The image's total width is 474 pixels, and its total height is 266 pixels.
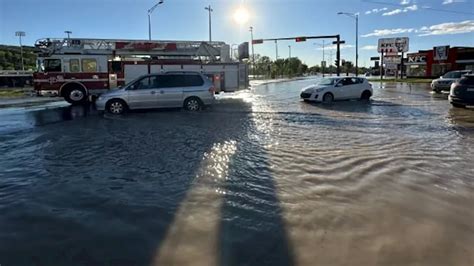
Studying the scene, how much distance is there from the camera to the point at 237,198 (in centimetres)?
543

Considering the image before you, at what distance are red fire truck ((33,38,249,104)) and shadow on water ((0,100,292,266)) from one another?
32.2 ft

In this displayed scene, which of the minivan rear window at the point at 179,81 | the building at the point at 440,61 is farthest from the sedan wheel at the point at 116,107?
the building at the point at 440,61

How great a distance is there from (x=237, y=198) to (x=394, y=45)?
5797 cm

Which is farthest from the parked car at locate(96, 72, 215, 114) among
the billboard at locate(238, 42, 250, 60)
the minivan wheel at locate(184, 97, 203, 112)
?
the billboard at locate(238, 42, 250, 60)

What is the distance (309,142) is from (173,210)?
17.2 ft

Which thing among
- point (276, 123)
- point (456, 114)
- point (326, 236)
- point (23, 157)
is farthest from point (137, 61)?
point (326, 236)

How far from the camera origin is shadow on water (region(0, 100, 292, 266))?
390 cm

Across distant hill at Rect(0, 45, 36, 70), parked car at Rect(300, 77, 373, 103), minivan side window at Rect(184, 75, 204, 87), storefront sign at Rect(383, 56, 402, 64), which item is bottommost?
parked car at Rect(300, 77, 373, 103)

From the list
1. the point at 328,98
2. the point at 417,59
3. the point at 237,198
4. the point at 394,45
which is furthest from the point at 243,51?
the point at 417,59

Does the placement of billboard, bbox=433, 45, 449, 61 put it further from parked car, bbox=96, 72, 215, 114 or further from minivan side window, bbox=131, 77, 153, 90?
minivan side window, bbox=131, 77, 153, 90

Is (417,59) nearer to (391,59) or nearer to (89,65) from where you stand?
(391,59)

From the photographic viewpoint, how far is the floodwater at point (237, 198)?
12.8ft

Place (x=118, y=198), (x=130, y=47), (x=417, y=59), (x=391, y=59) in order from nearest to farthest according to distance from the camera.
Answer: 1. (x=118, y=198)
2. (x=130, y=47)
3. (x=391, y=59)
4. (x=417, y=59)

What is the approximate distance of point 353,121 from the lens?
13.4m
